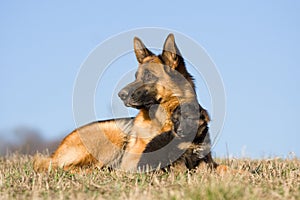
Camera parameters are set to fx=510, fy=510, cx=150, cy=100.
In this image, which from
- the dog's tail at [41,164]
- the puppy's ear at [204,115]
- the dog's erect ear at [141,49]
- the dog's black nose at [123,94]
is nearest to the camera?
the puppy's ear at [204,115]

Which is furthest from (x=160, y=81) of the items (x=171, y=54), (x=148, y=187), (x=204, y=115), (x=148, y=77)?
(x=148, y=187)

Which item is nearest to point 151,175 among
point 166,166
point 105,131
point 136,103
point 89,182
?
point 166,166

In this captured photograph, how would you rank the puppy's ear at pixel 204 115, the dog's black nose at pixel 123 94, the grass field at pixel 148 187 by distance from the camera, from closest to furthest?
the grass field at pixel 148 187, the puppy's ear at pixel 204 115, the dog's black nose at pixel 123 94

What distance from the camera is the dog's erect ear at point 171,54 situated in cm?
787

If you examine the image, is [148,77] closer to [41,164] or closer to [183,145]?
[183,145]

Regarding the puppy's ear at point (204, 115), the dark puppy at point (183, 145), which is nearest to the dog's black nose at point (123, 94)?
the dark puppy at point (183, 145)

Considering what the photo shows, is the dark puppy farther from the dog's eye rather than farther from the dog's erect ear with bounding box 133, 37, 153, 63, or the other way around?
the dog's erect ear with bounding box 133, 37, 153, 63

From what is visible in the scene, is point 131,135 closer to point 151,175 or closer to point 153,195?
point 151,175

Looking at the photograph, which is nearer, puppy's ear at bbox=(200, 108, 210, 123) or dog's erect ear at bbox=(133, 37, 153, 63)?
puppy's ear at bbox=(200, 108, 210, 123)

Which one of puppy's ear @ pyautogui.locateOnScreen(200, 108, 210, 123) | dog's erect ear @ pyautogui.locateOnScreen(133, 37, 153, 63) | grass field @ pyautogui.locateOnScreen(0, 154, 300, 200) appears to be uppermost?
dog's erect ear @ pyautogui.locateOnScreen(133, 37, 153, 63)

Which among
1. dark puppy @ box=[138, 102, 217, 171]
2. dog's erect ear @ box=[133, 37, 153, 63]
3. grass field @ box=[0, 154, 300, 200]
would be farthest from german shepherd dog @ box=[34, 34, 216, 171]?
grass field @ box=[0, 154, 300, 200]

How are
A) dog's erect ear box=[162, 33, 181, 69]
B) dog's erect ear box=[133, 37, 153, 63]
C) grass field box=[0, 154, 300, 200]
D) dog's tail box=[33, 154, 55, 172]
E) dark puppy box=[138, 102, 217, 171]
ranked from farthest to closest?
dog's erect ear box=[133, 37, 153, 63] < dog's tail box=[33, 154, 55, 172] < dog's erect ear box=[162, 33, 181, 69] < dark puppy box=[138, 102, 217, 171] < grass field box=[0, 154, 300, 200]

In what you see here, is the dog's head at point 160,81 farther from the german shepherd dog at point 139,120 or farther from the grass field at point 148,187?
the grass field at point 148,187

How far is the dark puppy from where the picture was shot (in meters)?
7.02
